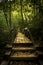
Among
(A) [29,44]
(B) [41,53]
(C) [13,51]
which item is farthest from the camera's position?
(A) [29,44]

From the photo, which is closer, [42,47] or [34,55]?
[34,55]

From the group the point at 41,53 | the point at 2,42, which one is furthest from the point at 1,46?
the point at 41,53

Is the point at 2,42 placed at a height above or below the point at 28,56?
above

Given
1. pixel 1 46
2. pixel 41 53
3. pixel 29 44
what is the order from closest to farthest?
pixel 41 53
pixel 1 46
pixel 29 44

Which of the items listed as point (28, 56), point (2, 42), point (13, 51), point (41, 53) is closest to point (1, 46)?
point (2, 42)

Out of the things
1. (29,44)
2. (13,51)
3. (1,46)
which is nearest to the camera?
(1,46)

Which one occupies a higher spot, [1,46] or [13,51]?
[1,46]

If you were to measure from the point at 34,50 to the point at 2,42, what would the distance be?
2.03 metres

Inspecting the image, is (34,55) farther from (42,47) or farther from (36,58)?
(42,47)

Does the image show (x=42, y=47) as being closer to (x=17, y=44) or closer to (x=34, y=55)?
(x=34, y=55)

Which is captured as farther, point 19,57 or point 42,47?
point 42,47

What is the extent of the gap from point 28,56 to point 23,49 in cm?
107

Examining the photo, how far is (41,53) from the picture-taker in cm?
753

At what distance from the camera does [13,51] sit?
8.57 m
